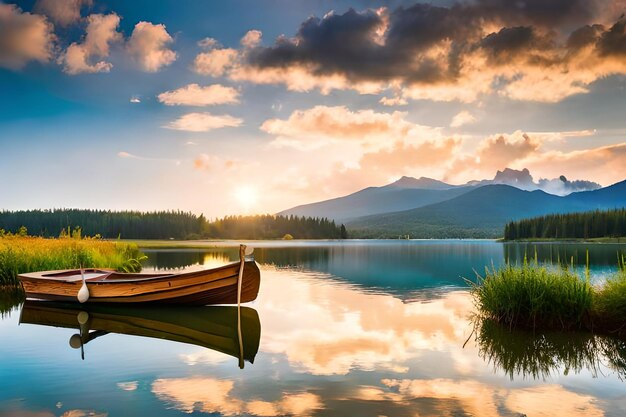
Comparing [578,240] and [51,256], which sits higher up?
[51,256]

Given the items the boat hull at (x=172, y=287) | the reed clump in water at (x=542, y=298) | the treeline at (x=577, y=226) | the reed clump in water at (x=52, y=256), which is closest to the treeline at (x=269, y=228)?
the treeline at (x=577, y=226)

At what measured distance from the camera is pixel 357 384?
374 inches

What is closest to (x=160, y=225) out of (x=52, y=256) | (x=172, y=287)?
(x=52, y=256)

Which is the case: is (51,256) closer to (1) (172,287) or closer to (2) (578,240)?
(1) (172,287)

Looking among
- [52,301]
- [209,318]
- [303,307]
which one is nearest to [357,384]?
[209,318]

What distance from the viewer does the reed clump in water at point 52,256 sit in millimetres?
25438

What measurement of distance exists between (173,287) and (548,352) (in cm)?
1224

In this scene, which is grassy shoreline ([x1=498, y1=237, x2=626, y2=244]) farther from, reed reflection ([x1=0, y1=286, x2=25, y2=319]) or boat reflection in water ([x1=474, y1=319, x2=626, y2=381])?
reed reflection ([x1=0, y1=286, x2=25, y2=319])

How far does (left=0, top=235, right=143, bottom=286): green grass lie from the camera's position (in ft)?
83.5

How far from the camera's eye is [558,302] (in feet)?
46.3

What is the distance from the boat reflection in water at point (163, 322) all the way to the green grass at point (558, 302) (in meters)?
7.17

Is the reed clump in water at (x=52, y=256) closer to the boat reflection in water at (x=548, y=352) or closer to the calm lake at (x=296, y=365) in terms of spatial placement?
the calm lake at (x=296, y=365)

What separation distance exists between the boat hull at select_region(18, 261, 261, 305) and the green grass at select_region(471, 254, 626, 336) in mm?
8179

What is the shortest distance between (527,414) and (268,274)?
→ 1052 inches
